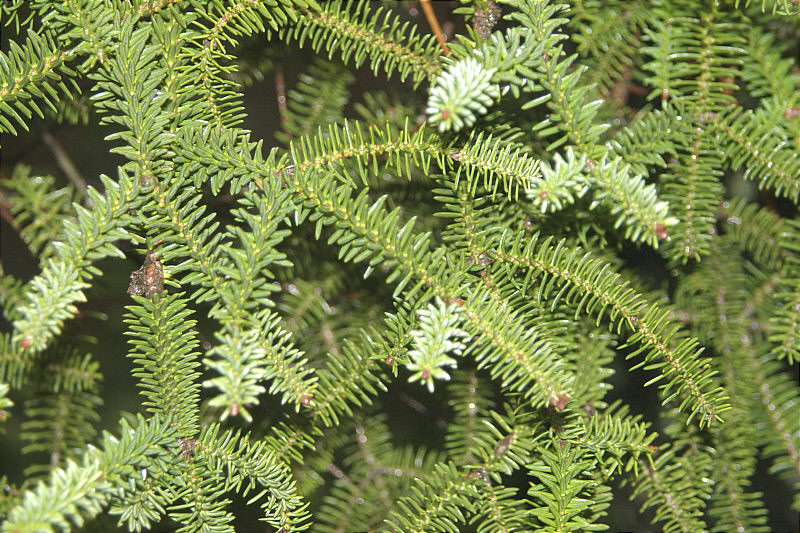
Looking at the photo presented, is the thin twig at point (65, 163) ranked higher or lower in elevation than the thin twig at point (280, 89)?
lower

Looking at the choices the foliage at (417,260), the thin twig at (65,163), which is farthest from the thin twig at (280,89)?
the thin twig at (65,163)

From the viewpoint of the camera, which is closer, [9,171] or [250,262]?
[250,262]

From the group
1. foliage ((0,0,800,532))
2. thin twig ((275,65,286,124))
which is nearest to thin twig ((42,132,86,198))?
foliage ((0,0,800,532))

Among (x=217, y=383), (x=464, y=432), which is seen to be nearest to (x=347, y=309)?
(x=464, y=432)

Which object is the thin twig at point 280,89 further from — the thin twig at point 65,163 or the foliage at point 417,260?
the thin twig at point 65,163

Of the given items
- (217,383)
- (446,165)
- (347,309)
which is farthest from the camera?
(347,309)

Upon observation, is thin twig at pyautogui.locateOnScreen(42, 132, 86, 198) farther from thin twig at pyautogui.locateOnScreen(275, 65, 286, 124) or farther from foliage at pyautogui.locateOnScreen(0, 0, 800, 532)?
thin twig at pyautogui.locateOnScreen(275, 65, 286, 124)

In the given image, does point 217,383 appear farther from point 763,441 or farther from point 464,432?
point 763,441

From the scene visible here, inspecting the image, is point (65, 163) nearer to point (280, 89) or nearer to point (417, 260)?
point (280, 89)

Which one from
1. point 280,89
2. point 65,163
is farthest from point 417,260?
point 65,163
